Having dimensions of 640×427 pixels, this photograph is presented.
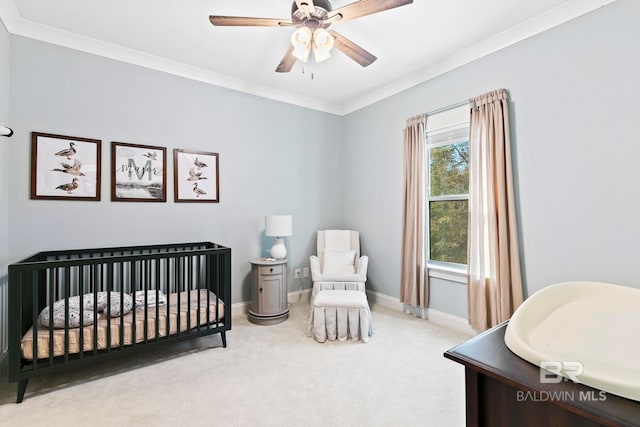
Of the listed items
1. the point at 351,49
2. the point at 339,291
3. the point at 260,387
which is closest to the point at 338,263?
the point at 339,291

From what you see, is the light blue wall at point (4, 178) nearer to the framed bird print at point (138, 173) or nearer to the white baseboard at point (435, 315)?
the framed bird print at point (138, 173)

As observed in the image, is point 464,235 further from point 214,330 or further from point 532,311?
point 214,330

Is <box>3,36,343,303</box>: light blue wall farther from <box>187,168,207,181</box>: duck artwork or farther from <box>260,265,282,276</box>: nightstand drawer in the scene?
<box>260,265,282,276</box>: nightstand drawer

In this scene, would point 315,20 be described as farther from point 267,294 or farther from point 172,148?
point 267,294

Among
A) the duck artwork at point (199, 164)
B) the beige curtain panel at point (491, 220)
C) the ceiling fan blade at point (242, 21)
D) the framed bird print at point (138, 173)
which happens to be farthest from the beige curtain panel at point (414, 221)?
the framed bird print at point (138, 173)

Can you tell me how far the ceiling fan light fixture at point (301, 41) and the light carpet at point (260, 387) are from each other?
2236 millimetres

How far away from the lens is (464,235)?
3.00 metres

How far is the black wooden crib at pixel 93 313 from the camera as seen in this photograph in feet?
6.13

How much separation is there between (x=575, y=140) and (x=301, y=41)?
6.79ft

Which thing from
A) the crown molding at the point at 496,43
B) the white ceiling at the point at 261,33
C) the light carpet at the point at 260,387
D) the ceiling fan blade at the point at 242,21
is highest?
the white ceiling at the point at 261,33

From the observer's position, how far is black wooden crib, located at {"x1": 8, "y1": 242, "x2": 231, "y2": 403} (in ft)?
6.13

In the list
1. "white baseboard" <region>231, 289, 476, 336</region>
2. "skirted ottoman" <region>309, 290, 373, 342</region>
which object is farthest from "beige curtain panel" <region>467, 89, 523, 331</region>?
"skirted ottoman" <region>309, 290, 373, 342</region>

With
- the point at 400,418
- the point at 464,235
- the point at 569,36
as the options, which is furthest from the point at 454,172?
the point at 400,418

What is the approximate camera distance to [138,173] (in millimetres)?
2861
